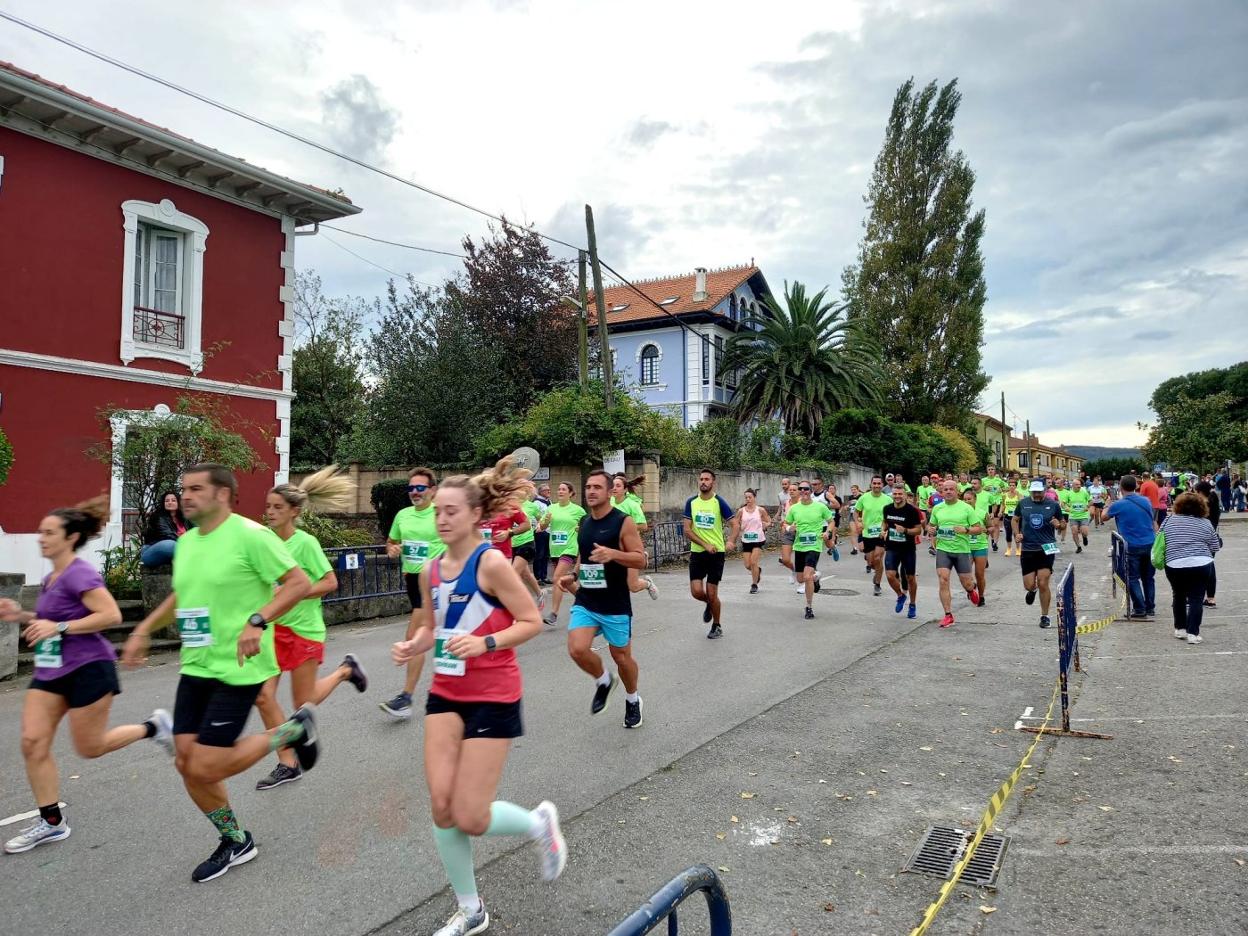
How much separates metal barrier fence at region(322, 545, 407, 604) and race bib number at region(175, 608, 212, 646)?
789 cm

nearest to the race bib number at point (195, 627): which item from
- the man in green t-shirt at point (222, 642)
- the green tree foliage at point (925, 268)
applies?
the man in green t-shirt at point (222, 642)

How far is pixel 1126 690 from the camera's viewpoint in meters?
7.78

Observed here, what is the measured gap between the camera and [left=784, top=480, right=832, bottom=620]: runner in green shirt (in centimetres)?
1209

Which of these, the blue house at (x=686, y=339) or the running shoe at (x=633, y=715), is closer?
the running shoe at (x=633, y=715)

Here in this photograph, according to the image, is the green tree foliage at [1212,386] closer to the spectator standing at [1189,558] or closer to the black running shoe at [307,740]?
the spectator standing at [1189,558]

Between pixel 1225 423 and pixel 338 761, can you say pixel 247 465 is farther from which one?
pixel 1225 423

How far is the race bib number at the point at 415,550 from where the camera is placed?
296 inches

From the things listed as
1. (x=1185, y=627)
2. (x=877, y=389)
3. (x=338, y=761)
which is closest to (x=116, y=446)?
(x=338, y=761)

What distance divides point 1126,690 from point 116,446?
12.1 meters

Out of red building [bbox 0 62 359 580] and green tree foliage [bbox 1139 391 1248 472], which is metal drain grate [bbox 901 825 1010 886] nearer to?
red building [bbox 0 62 359 580]

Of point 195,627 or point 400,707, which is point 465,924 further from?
point 400,707

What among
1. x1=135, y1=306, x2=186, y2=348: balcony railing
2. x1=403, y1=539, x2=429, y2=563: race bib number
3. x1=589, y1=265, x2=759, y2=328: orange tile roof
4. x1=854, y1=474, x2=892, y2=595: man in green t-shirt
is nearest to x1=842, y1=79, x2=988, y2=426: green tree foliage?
x1=589, y1=265, x2=759, y2=328: orange tile roof

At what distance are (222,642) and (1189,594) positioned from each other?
10109mm

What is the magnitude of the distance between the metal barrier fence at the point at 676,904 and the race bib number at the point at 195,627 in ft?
8.70
